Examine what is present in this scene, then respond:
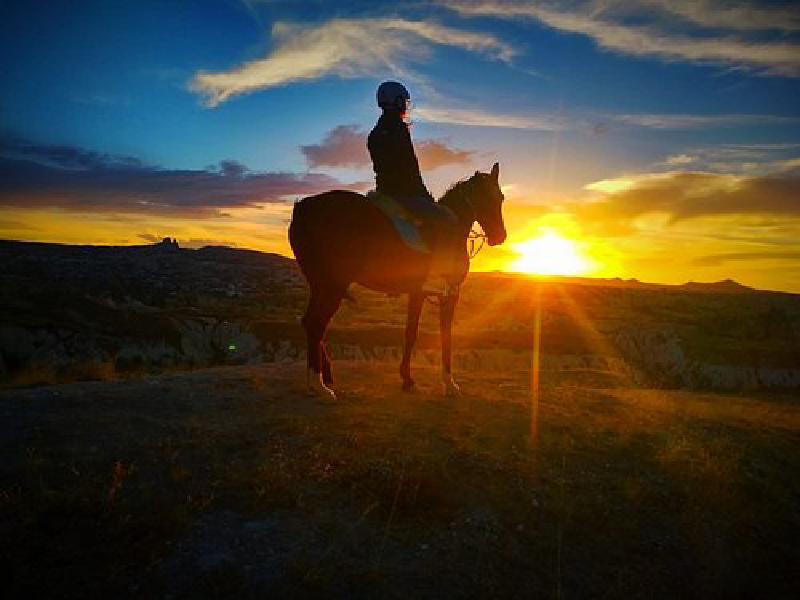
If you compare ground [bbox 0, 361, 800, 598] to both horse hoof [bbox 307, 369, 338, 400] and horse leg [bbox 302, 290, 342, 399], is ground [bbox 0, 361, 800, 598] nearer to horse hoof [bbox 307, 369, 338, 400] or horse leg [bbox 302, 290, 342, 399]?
horse hoof [bbox 307, 369, 338, 400]

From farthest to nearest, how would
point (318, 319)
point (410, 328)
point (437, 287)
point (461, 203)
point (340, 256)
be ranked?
point (461, 203) < point (410, 328) < point (437, 287) < point (318, 319) < point (340, 256)

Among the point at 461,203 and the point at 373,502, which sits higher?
the point at 461,203

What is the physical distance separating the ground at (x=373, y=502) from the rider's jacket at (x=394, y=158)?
3.53m

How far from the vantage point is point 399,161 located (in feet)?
30.3

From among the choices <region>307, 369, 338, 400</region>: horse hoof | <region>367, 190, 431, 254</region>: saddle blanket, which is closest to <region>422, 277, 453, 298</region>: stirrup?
<region>367, 190, 431, 254</region>: saddle blanket

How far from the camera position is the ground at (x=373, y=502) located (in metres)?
4.31

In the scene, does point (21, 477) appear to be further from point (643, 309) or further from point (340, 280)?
point (643, 309)

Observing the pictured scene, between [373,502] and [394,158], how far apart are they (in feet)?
18.9

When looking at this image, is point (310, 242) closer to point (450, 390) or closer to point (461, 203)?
point (461, 203)

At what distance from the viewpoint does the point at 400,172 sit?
9.27m

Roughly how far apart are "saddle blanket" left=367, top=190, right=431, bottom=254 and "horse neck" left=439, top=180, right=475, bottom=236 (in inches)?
68.9

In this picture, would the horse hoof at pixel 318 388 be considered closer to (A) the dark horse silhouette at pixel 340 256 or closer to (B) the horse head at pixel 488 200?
(A) the dark horse silhouette at pixel 340 256

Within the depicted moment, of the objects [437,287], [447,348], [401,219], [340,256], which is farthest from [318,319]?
[447,348]

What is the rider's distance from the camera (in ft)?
30.2
